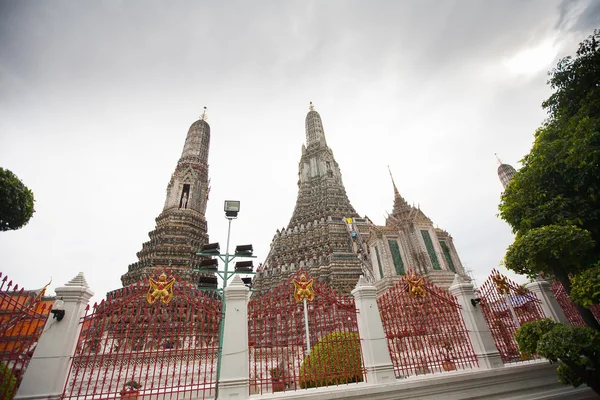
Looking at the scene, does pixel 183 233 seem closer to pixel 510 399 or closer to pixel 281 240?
pixel 281 240

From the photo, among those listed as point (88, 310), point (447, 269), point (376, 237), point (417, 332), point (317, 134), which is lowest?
point (417, 332)

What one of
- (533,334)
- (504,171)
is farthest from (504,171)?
(533,334)

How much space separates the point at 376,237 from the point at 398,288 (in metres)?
17.1

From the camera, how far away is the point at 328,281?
83.5ft

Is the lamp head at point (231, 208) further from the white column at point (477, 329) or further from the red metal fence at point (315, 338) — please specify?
the white column at point (477, 329)

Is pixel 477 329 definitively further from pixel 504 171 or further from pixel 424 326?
pixel 504 171

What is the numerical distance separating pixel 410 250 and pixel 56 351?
22.5m

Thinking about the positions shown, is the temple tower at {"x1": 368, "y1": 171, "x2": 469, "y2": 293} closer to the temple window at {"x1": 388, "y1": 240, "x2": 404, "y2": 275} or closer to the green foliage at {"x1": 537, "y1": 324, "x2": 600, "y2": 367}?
the temple window at {"x1": 388, "y1": 240, "x2": 404, "y2": 275}

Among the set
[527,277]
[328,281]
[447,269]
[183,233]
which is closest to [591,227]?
[527,277]

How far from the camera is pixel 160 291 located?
6055 mm

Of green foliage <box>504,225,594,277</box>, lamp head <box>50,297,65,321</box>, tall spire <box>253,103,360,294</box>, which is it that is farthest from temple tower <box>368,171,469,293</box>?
lamp head <box>50,297,65,321</box>

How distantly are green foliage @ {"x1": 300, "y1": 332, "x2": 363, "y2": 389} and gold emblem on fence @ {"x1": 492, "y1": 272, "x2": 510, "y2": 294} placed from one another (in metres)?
4.45

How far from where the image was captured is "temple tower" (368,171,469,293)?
73.3 feet

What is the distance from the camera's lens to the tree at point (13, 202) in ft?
28.3
